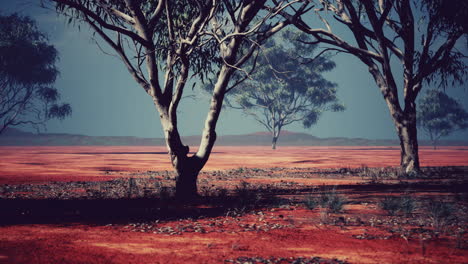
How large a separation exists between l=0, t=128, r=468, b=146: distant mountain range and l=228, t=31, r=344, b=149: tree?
52.8 metres

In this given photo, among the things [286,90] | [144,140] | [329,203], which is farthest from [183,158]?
[144,140]

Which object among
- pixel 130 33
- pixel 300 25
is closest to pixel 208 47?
pixel 130 33

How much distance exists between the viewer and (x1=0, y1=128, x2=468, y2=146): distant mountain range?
9969 centimetres

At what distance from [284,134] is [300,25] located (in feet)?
355

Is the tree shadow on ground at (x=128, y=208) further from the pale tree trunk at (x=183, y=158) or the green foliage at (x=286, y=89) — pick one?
the green foliage at (x=286, y=89)

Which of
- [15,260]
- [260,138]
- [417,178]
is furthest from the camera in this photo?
[260,138]

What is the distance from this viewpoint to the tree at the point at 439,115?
62469mm

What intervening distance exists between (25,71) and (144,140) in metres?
75.8

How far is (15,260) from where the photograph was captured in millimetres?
5363

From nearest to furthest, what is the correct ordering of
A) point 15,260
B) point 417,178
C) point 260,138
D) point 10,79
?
point 15,260 < point 417,178 < point 10,79 < point 260,138

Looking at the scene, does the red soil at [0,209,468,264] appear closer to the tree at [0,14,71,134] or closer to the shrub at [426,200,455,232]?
the shrub at [426,200,455,232]

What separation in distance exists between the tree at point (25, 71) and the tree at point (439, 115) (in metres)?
51.5

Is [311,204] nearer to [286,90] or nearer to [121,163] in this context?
[121,163]

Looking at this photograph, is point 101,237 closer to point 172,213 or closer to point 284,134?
point 172,213
